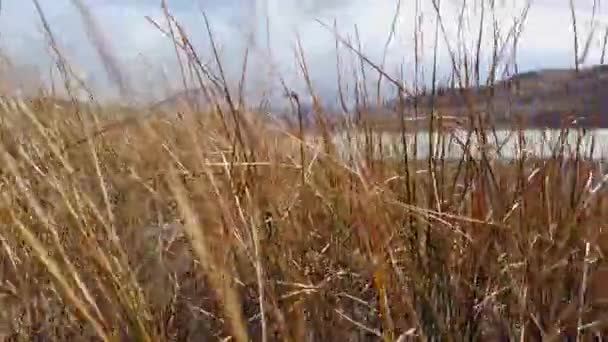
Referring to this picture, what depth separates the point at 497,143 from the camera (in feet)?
3.92

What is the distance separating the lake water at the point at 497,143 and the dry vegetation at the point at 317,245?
0.05 feet

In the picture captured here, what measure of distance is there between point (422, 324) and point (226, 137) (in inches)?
18.6

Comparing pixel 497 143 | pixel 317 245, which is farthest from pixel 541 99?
pixel 317 245

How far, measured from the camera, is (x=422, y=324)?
3.13ft

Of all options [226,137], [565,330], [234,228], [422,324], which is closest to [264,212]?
[226,137]

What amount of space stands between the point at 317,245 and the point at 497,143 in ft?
1.03

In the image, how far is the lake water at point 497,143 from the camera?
1154mm

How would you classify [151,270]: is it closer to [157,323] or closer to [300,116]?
[157,323]

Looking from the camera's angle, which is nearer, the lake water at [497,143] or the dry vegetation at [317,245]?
the dry vegetation at [317,245]

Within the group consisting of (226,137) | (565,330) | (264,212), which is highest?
(226,137)

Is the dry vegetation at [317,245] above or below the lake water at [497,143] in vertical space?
below

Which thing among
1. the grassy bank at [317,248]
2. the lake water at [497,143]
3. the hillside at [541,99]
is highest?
the hillside at [541,99]

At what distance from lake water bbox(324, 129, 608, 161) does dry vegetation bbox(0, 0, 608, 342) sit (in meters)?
0.01

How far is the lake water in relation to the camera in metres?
1.15
